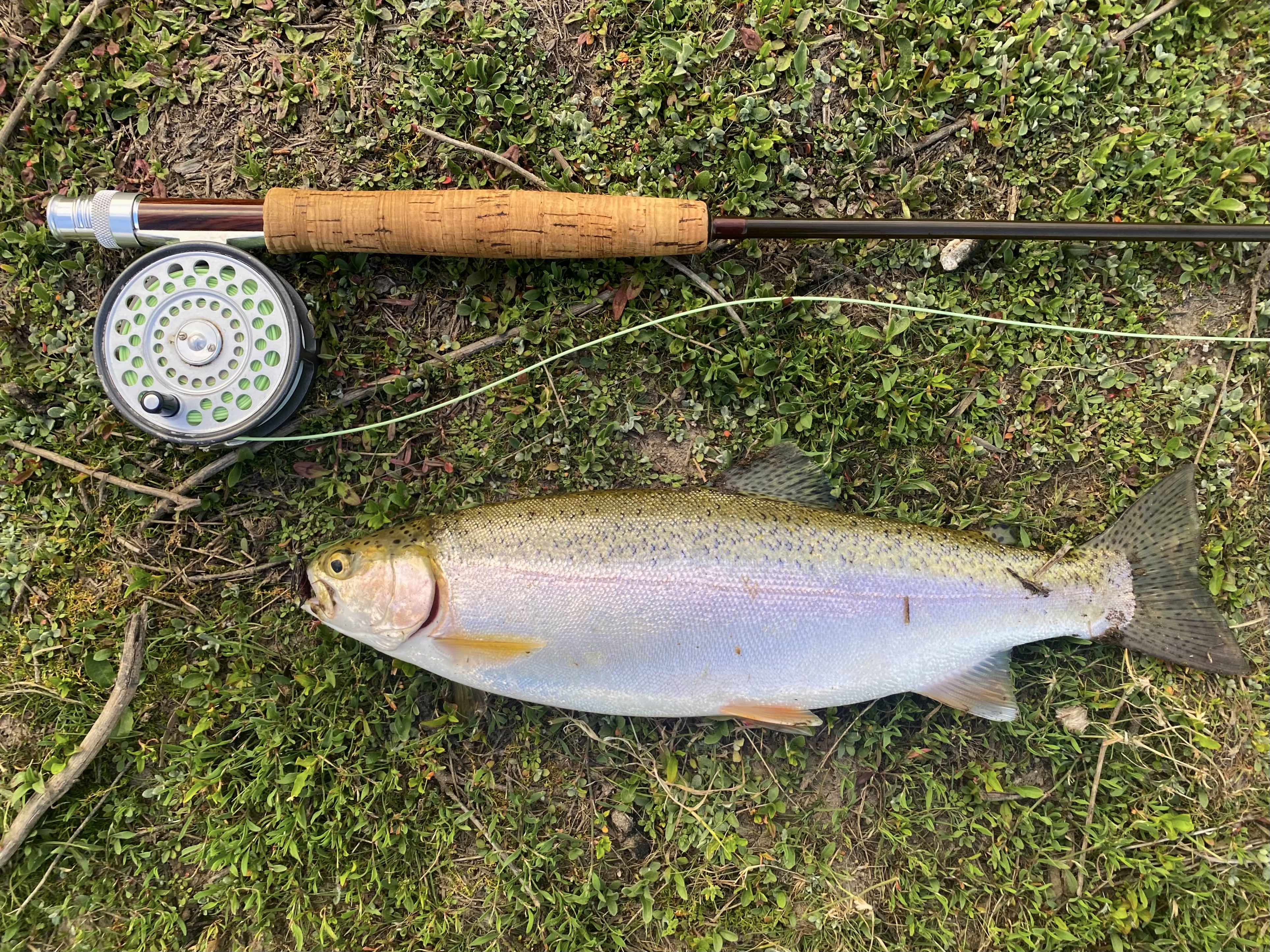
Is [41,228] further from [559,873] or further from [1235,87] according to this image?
[1235,87]

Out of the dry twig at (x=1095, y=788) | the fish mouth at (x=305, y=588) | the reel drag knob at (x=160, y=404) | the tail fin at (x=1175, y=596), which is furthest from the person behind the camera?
the dry twig at (x=1095, y=788)

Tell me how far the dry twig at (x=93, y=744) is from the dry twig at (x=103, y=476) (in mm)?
409

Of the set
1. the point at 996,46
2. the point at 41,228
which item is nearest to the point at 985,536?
the point at 996,46

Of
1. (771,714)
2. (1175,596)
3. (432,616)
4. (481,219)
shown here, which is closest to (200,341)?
(481,219)

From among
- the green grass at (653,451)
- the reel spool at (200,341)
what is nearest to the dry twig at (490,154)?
the green grass at (653,451)

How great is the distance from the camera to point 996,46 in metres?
2.57

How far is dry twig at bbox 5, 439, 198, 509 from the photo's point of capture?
2.55 metres

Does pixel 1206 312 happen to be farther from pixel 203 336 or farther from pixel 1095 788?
pixel 203 336

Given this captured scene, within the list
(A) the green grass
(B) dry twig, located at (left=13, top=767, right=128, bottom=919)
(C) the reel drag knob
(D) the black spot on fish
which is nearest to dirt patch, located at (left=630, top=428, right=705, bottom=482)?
(A) the green grass

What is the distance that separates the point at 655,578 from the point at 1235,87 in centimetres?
271

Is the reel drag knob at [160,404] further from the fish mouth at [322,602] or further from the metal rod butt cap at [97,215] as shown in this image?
the fish mouth at [322,602]

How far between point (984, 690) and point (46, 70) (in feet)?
12.8

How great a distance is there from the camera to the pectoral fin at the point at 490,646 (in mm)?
2271

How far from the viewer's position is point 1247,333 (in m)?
2.60
